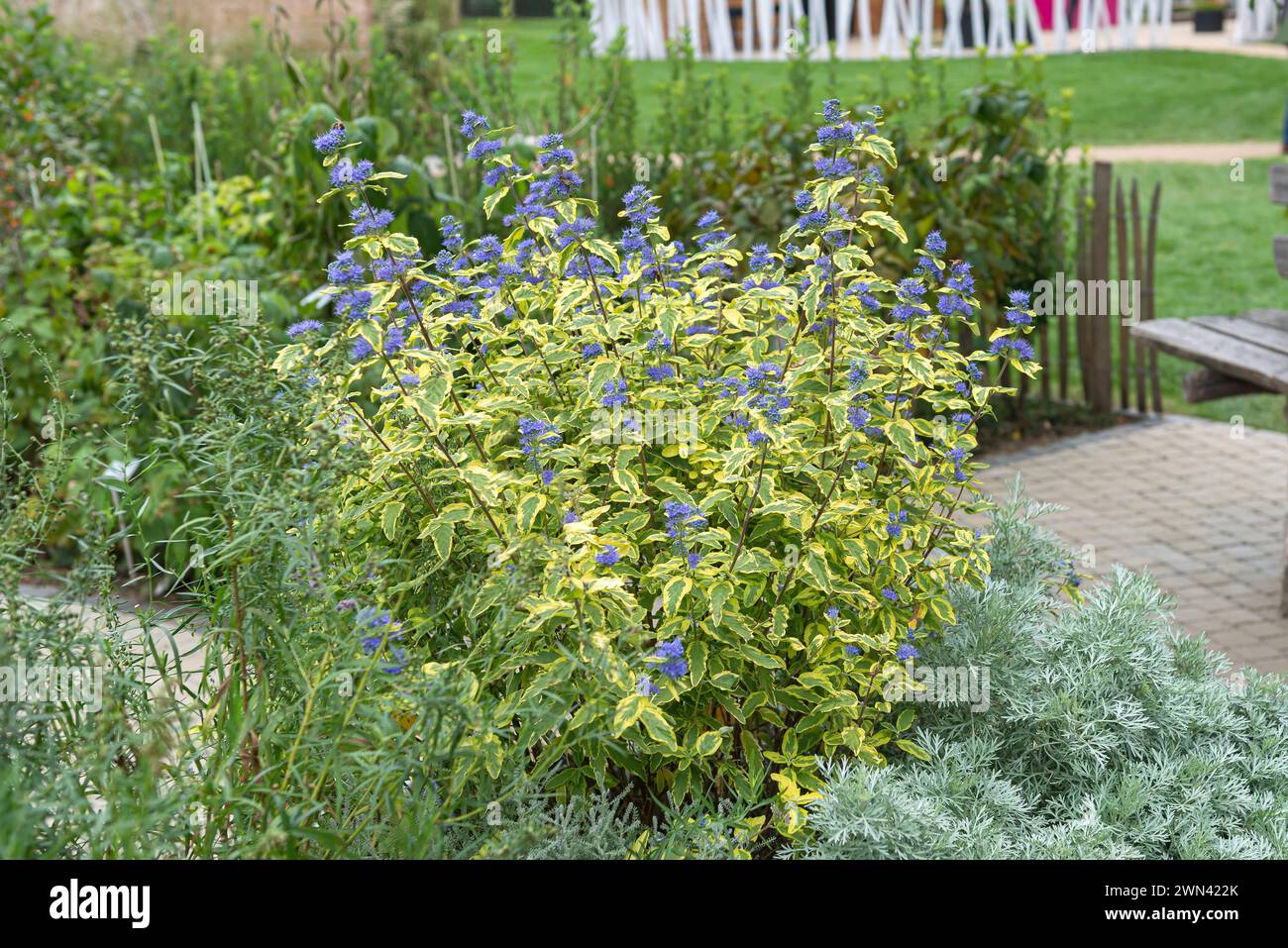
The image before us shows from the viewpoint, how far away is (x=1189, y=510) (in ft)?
19.4

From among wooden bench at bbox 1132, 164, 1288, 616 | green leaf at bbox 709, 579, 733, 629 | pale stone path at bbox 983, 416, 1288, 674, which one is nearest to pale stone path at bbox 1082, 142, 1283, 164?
pale stone path at bbox 983, 416, 1288, 674

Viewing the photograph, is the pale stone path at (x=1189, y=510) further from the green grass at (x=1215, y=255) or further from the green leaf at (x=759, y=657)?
the green leaf at (x=759, y=657)

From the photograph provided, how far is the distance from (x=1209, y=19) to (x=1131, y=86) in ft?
24.9

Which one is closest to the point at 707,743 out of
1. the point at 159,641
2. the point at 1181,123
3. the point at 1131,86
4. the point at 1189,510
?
the point at 159,641

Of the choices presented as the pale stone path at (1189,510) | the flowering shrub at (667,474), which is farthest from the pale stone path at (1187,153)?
the flowering shrub at (667,474)

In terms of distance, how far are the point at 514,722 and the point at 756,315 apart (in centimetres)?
108

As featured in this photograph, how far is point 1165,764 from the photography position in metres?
2.76

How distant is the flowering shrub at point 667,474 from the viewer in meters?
2.59

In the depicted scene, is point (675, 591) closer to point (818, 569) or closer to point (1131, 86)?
point (818, 569)

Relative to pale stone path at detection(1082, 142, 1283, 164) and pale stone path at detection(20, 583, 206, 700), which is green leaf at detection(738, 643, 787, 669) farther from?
pale stone path at detection(1082, 142, 1283, 164)

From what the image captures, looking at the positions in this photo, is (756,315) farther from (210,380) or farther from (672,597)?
(210,380)

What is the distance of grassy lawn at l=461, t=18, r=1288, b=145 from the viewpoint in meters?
15.7

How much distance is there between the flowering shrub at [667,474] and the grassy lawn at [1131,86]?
11466 millimetres
